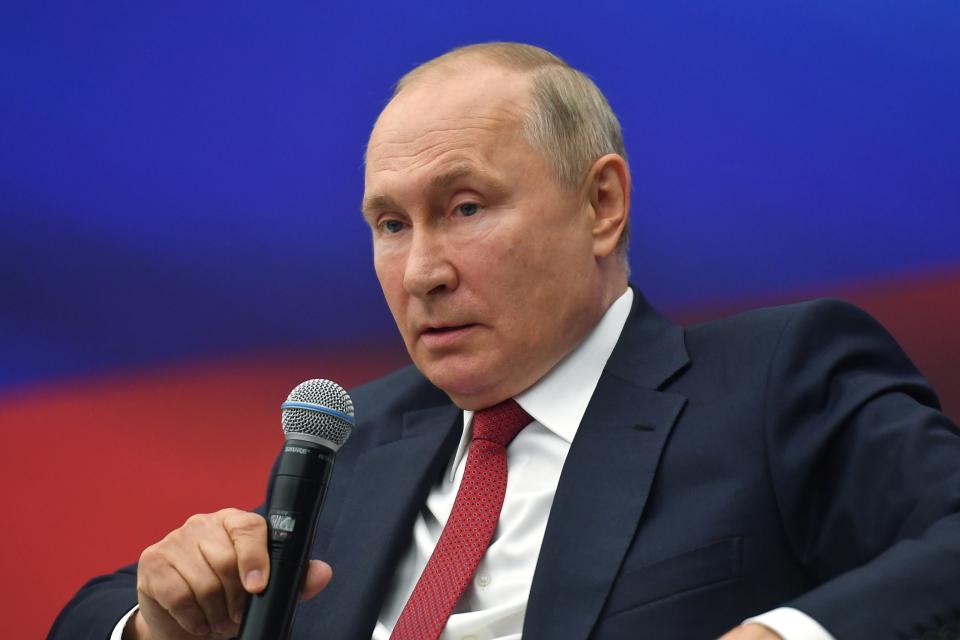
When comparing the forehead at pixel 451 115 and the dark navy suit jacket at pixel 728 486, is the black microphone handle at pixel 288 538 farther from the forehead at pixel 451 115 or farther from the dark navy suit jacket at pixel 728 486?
the forehead at pixel 451 115

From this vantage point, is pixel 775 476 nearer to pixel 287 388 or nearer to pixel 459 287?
pixel 459 287

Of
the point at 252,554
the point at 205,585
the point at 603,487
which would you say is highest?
the point at 252,554

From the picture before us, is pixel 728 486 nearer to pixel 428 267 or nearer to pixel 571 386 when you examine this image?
pixel 571 386

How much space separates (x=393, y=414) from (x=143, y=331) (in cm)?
93

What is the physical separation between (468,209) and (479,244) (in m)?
0.08

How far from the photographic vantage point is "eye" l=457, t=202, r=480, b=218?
2053 millimetres

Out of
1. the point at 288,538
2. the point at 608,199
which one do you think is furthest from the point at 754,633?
the point at 608,199

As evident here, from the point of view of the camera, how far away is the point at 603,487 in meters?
1.85

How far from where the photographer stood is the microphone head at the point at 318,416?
57.8 inches

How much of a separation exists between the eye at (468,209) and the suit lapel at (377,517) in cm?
44

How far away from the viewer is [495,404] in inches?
83.7

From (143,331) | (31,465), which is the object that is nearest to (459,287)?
(143,331)

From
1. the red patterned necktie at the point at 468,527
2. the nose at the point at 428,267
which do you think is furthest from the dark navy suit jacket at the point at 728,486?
the nose at the point at 428,267

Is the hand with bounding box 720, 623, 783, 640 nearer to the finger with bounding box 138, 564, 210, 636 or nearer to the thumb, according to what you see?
the thumb
